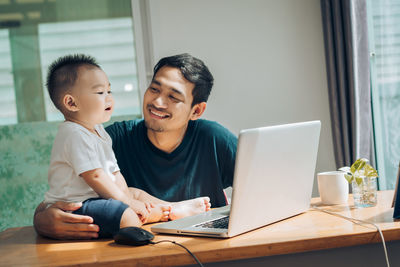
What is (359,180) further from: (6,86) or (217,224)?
(6,86)

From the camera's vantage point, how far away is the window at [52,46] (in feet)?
10.5

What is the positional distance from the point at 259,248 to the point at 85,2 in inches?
108

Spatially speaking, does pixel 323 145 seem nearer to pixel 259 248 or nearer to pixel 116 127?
pixel 116 127

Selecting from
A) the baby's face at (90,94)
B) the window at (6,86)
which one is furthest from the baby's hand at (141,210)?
the window at (6,86)

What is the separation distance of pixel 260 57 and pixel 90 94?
7.41 ft

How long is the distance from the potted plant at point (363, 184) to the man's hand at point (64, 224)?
74 centimetres

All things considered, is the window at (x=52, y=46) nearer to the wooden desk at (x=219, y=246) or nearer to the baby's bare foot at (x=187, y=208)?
the baby's bare foot at (x=187, y=208)

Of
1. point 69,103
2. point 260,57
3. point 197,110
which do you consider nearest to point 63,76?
point 69,103

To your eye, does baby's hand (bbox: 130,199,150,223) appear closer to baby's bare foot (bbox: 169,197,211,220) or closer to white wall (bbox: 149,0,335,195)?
baby's bare foot (bbox: 169,197,211,220)

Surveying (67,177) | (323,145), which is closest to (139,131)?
(67,177)

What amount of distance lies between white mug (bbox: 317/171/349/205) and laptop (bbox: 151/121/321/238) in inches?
5.3

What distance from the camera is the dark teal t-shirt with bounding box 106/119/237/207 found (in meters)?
1.80

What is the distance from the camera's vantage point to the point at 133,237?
1030mm

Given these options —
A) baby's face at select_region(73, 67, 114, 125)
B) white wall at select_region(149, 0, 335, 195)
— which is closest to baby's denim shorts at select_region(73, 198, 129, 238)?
baby's face at select_region(73, 67, 114, 125)
